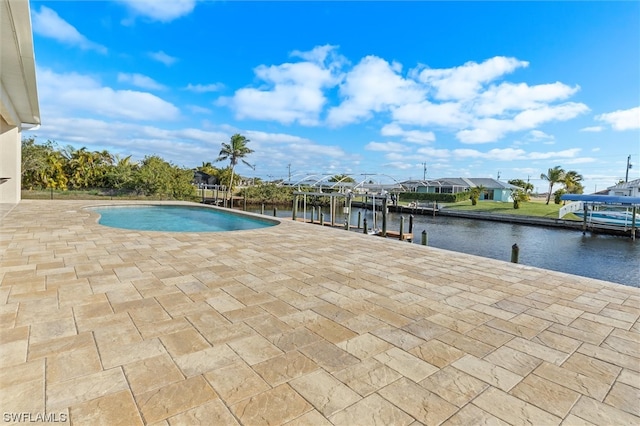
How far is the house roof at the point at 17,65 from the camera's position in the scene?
4.57m

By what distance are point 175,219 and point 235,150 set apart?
16.0 metres

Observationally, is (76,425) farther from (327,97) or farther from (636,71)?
(327,97)

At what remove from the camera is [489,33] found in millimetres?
10836

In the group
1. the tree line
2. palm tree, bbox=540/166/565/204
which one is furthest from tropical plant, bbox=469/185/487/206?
the tree line

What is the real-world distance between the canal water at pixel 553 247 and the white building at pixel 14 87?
14.0m

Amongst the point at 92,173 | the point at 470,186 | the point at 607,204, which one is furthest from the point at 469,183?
the point at 92,173

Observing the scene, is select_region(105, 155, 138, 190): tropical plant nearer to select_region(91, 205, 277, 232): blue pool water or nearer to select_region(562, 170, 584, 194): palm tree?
select_region(91, 205, 277, 232): blue pool water

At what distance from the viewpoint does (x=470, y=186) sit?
3806cm

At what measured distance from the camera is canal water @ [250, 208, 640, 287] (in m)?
11.3

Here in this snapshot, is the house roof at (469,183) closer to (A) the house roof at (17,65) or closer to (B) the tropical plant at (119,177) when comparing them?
(B) the tropical plant at (119,177)

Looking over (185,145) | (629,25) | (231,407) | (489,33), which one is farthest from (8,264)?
(185,145)

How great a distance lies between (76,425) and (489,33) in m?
13.7

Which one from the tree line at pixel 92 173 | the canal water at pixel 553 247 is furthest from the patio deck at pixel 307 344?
the tree line at pixel 92 173

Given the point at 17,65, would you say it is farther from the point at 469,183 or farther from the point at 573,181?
the point at 573,181
